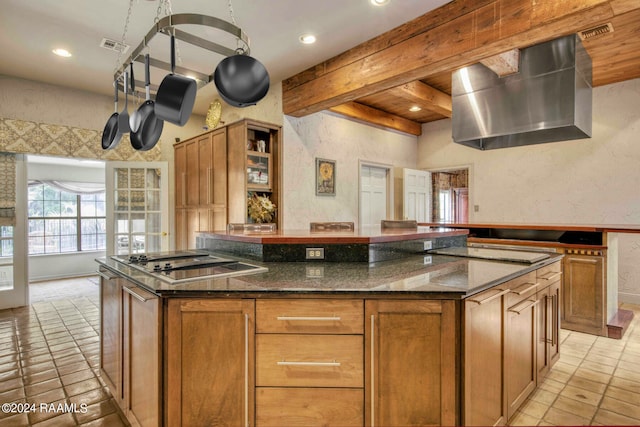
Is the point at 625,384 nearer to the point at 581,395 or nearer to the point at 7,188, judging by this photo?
the point at 581,395

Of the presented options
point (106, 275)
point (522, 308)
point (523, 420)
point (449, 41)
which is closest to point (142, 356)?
point (106, 275)

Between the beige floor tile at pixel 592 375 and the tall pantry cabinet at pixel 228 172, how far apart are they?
3.33 metres

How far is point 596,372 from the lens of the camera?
2.48m

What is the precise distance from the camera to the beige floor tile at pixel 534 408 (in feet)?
6.43

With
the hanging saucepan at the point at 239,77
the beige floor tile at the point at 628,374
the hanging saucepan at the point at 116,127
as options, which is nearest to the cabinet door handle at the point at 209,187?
the hanging saucepan at the point at 116,127

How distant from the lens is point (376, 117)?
5.61m

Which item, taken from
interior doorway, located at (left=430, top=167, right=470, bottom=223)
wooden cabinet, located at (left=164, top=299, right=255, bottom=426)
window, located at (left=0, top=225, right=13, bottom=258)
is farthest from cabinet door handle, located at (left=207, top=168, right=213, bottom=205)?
interior doorway, located at (left=430, top=167, right=470, bottom=223)

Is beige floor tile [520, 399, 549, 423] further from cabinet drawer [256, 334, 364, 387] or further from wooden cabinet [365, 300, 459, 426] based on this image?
cabinet drawer [256, 334, 364, 387]

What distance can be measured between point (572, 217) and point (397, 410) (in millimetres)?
4758

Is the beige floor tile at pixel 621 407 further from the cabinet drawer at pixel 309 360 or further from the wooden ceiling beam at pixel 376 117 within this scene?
the wooden ceiling beam at pixel 376 117

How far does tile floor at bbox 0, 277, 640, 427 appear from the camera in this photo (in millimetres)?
1956

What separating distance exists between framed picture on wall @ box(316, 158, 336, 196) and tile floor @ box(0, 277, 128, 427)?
311 centimetres

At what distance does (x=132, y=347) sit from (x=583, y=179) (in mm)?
5598

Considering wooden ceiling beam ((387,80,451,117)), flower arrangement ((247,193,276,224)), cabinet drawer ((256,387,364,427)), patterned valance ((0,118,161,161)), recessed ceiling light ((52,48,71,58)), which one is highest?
recessed ceiling light ((52,48,71,58))
